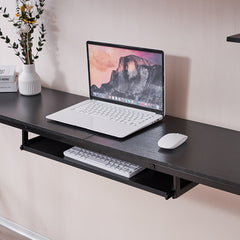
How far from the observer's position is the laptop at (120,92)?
1.71 m

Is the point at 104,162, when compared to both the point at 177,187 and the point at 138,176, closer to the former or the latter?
the point at 138,176

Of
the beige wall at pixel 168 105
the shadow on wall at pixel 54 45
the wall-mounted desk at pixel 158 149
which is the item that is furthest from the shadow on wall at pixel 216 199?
the shadow on wall at pixel 54 45

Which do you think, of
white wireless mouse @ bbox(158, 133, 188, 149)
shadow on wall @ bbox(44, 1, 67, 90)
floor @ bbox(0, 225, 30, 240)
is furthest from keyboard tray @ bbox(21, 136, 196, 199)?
floor @ bbox(0, 225, 30, 240)

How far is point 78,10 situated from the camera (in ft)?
6.51

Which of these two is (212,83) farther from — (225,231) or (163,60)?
(225,231)

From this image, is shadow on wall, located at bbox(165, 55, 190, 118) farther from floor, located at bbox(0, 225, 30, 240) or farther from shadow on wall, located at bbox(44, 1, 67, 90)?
floor, located at bbox(0, 225, 30, 240)

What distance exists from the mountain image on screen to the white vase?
0.32 metres

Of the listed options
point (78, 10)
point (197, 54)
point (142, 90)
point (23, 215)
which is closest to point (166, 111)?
point (142, 90)

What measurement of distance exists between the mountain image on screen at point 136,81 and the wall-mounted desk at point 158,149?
0.35 feet

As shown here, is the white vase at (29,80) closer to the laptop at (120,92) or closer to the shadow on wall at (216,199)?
the laptop at (120,92)

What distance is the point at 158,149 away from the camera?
155cm

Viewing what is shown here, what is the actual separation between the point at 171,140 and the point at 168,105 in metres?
0.30

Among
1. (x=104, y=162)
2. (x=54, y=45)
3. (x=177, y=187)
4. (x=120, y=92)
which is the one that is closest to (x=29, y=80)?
(x=54, y=45)

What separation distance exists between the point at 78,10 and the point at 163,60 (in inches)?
18.3
